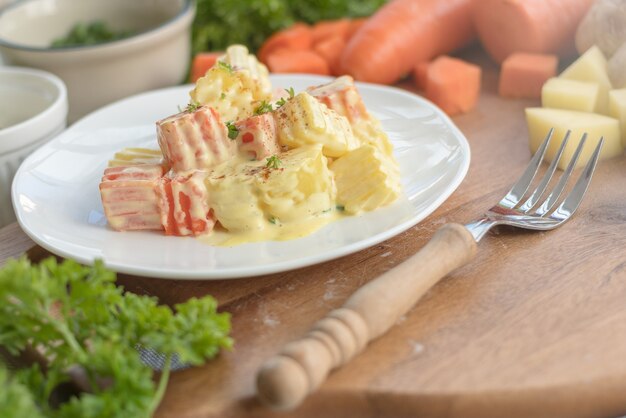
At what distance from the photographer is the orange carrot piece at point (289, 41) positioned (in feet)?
13.6

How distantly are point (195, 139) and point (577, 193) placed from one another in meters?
1.32

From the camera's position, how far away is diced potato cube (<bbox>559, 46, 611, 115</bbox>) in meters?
3.24

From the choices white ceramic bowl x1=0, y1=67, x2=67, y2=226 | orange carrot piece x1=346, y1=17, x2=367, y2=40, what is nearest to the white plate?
white ceramic bowl x1=0, y1=67, x2=67, y2=226

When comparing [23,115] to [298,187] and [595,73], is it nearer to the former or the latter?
[298,187]

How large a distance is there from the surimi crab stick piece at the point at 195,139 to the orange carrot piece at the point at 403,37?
1476 mm

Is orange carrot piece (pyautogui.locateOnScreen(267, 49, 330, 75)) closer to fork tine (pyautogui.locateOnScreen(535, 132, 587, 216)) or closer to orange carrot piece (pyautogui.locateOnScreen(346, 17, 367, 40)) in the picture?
orange carrot piece (pyautogui.locateOnScreen(346, 17, 367, 40))

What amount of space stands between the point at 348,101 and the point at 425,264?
0.82 metres

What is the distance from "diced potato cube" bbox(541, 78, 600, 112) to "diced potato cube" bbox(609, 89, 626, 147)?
0.07m

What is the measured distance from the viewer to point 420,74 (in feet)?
12.6

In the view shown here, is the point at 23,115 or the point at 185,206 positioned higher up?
the point at 185,206

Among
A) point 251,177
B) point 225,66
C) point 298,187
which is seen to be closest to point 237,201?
point 251,177

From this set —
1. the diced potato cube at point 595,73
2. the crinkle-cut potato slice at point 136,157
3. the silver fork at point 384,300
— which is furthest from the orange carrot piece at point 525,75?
the crinkle-cut potato slice at point 136,157

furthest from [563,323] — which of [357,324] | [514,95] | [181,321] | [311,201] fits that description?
[514,95]

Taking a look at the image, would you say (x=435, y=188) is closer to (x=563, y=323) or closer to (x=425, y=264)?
(x=425, y=264)
